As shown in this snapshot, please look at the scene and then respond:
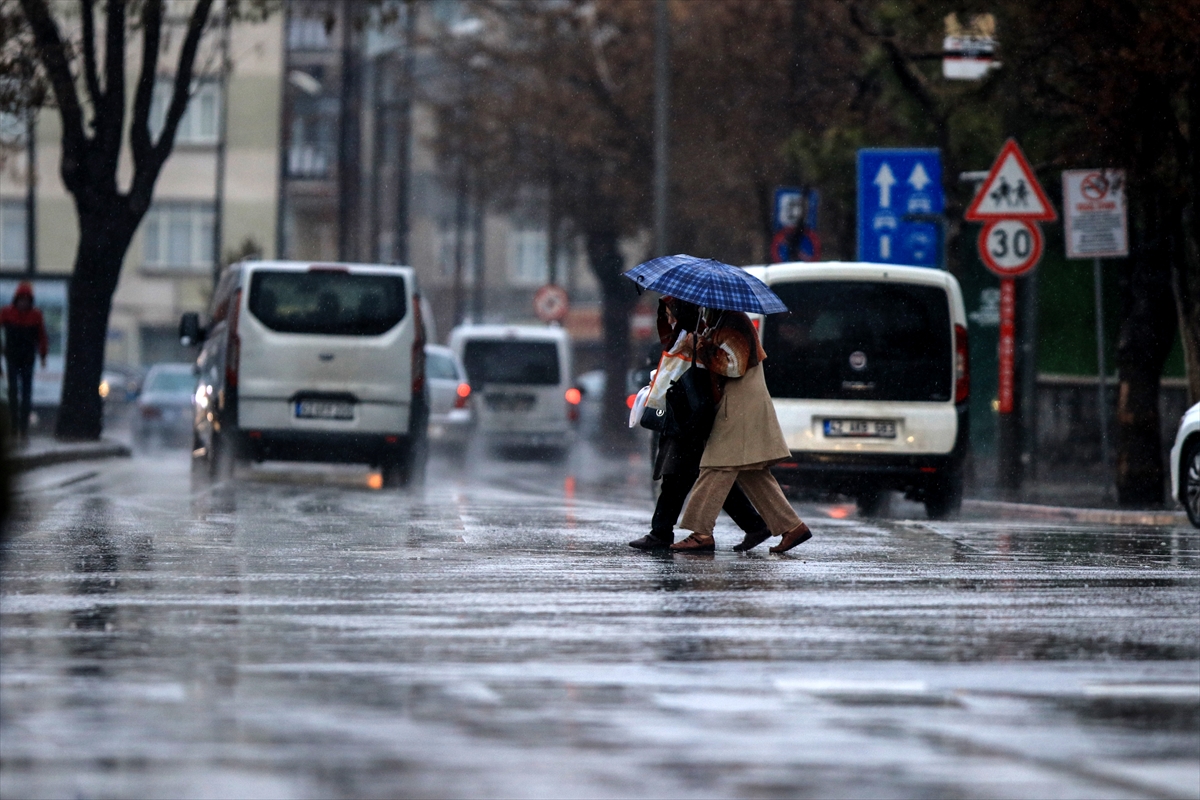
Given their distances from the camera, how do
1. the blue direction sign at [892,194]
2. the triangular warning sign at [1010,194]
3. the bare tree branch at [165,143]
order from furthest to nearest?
the bare tree branch at [165,143], the blue direction sign at [892,194], the triangular warning sign at [1010,194]

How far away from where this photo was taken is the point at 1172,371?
27.7 m

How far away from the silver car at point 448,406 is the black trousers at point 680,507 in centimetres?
2204

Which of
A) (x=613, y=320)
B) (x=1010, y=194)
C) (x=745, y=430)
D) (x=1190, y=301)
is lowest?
(x=745, y=430)

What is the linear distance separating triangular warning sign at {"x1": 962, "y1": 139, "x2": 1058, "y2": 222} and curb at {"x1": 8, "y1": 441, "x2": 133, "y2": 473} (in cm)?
940

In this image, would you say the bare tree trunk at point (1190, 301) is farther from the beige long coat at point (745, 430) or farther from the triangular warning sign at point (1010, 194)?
the beige long coat at point (745, 430)

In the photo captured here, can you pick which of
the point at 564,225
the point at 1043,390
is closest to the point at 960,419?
the point at 1043,390

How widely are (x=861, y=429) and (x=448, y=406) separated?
17785 millimetres

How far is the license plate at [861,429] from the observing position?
18.4 metres

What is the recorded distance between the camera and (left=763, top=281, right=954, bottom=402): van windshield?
18406 millimetres

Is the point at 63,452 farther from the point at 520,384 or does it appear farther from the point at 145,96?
the point at 520,384

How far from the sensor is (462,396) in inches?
1416

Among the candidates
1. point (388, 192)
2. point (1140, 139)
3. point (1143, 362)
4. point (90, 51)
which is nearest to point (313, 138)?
point (388, 192)

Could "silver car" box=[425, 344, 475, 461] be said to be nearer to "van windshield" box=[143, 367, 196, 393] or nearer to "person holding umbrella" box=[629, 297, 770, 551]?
"van windshield" box=[143, 367, 196, 393]

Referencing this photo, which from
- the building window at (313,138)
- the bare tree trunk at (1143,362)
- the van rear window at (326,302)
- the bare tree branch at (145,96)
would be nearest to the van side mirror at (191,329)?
the van rear window at (326,302)
